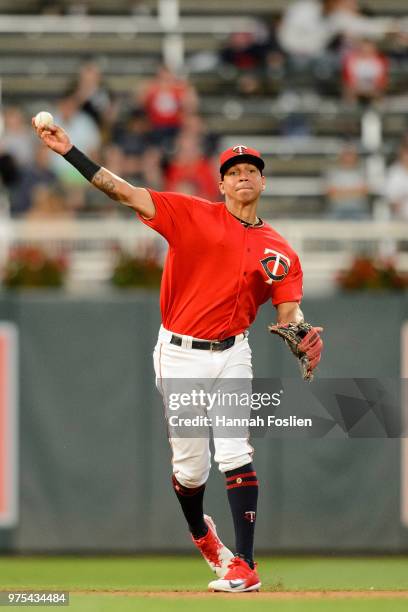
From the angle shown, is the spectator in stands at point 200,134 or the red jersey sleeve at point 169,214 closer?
the red jersey sleeve at point 169,214

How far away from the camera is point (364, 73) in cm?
1497

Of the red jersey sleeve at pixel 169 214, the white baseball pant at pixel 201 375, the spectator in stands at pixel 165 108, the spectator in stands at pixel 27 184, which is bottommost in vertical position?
the white baseball pant at pixel 201 375

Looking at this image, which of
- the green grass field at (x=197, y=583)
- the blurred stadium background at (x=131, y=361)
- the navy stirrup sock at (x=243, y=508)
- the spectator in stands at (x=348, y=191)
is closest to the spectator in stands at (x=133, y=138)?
the blurred stadium background at (x=131, y=361)

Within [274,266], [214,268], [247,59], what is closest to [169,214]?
[214,268]

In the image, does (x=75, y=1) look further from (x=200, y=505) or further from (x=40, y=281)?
(x=200, y=505)

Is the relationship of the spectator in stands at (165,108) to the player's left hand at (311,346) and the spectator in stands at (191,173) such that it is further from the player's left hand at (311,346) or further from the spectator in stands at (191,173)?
the player's left hand at (311,346)

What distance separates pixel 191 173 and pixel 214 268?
18.5 feet

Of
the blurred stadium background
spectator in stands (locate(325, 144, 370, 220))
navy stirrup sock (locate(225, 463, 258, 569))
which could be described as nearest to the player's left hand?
navy stirrup sock (locate(225, 463, 258, 569))

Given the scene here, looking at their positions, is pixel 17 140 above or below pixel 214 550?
above

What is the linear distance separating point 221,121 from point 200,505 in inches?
316

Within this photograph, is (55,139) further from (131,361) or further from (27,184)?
(27,184)

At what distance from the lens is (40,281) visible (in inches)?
465

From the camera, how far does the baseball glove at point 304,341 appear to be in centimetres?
745

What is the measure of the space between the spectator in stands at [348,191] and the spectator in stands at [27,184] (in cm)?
274
